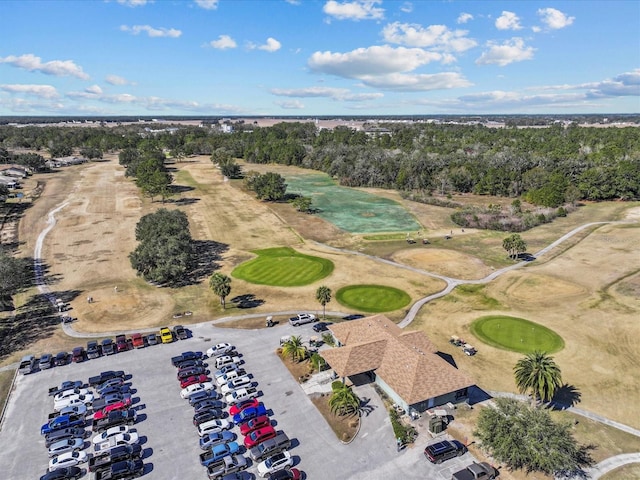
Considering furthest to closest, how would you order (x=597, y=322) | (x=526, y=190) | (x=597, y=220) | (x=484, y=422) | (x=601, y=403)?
(x=526, y=190), (x=597, y=220), (x=597, y=322), (x=601, y=403), (x=484, y=422)

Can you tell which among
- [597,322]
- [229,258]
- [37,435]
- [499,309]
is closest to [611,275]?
[597,322]

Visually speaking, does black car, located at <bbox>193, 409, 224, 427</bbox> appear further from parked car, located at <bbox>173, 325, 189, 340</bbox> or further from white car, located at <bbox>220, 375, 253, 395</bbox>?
parked car, located at <bbox>173, 325, 189, 340</bbox>

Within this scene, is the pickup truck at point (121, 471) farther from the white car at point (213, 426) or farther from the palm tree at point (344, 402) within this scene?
the palm tree at point (344, 402)

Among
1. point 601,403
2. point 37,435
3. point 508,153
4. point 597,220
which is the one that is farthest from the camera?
point 508,153

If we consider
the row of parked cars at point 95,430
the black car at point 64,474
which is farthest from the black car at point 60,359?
the black car at point 64,474

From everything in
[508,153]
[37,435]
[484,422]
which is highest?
[508,153]

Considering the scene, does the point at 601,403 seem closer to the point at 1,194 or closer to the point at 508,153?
the point at 508,153

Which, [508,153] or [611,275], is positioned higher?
[508,153]
